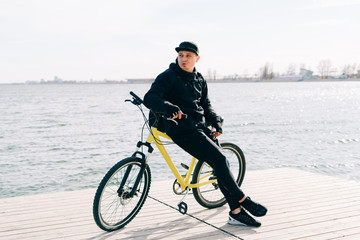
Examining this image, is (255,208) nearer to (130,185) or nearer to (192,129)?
(192,129)

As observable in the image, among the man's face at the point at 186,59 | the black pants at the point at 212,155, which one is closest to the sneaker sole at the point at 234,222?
the black pants at the point at 212,155

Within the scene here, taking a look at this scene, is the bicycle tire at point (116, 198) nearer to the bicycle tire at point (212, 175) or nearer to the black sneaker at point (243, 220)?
the bicycle tire at point (212, 175)

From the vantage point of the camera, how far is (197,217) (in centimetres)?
452

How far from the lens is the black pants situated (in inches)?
160

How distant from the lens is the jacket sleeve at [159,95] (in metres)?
3.71

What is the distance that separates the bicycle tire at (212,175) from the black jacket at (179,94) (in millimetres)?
720

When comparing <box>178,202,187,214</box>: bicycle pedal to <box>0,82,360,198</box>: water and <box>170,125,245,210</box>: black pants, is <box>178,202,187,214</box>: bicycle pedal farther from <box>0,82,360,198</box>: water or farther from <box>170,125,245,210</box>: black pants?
<box>0,82,360,198</box>: water

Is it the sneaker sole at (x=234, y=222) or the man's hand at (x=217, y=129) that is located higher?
the man's hand at (x=217, y=129)

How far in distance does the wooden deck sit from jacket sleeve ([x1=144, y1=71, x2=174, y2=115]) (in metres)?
1.38

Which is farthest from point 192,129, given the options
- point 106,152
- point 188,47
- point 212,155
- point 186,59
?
point 106,152

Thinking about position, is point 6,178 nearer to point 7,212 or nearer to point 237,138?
point 7,212

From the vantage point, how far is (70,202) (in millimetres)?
5199

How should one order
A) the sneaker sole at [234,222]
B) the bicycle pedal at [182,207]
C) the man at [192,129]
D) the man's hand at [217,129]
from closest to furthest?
the man at [192,129] → the sneaker sole at [234,222] → the bicycle pedal at [182,207] → the man's hand at [217,129]

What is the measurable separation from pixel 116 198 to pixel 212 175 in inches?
53.2
